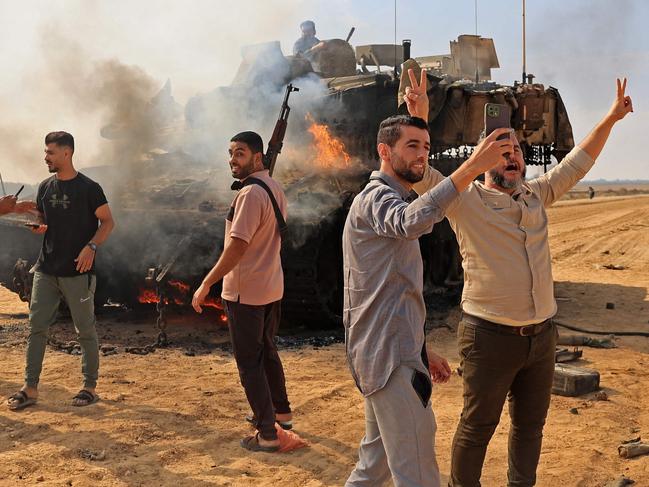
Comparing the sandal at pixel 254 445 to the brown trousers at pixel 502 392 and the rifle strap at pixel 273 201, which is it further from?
the brown trousers at pixel 502 392

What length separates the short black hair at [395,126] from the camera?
304cm

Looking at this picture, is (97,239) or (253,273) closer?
(253,273)

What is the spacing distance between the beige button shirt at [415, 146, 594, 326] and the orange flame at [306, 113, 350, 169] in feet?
21.7

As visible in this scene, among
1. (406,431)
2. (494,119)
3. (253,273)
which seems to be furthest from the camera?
(253,273)

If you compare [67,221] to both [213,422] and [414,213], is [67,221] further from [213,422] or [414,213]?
[414,213]

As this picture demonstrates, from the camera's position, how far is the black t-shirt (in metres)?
5.62

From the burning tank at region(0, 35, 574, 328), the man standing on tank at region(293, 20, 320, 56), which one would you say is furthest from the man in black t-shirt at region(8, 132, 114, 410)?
the man standing on tank at region(293, 20, 320, 56)

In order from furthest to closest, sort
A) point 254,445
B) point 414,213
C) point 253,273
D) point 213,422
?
point 213,422 < point 254,445 < point 253,273 < point 414,213

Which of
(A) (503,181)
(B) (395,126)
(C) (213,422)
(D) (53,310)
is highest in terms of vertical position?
(B) (395,126)

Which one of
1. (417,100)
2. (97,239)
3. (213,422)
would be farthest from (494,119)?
(97,239)

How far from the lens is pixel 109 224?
5.77 meters

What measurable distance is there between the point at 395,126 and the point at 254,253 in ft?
5.97

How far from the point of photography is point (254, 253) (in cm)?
465

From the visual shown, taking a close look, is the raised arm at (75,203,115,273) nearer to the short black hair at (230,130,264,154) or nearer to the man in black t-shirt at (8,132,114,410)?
the man in black t-shirt at (8,132,114,410)
